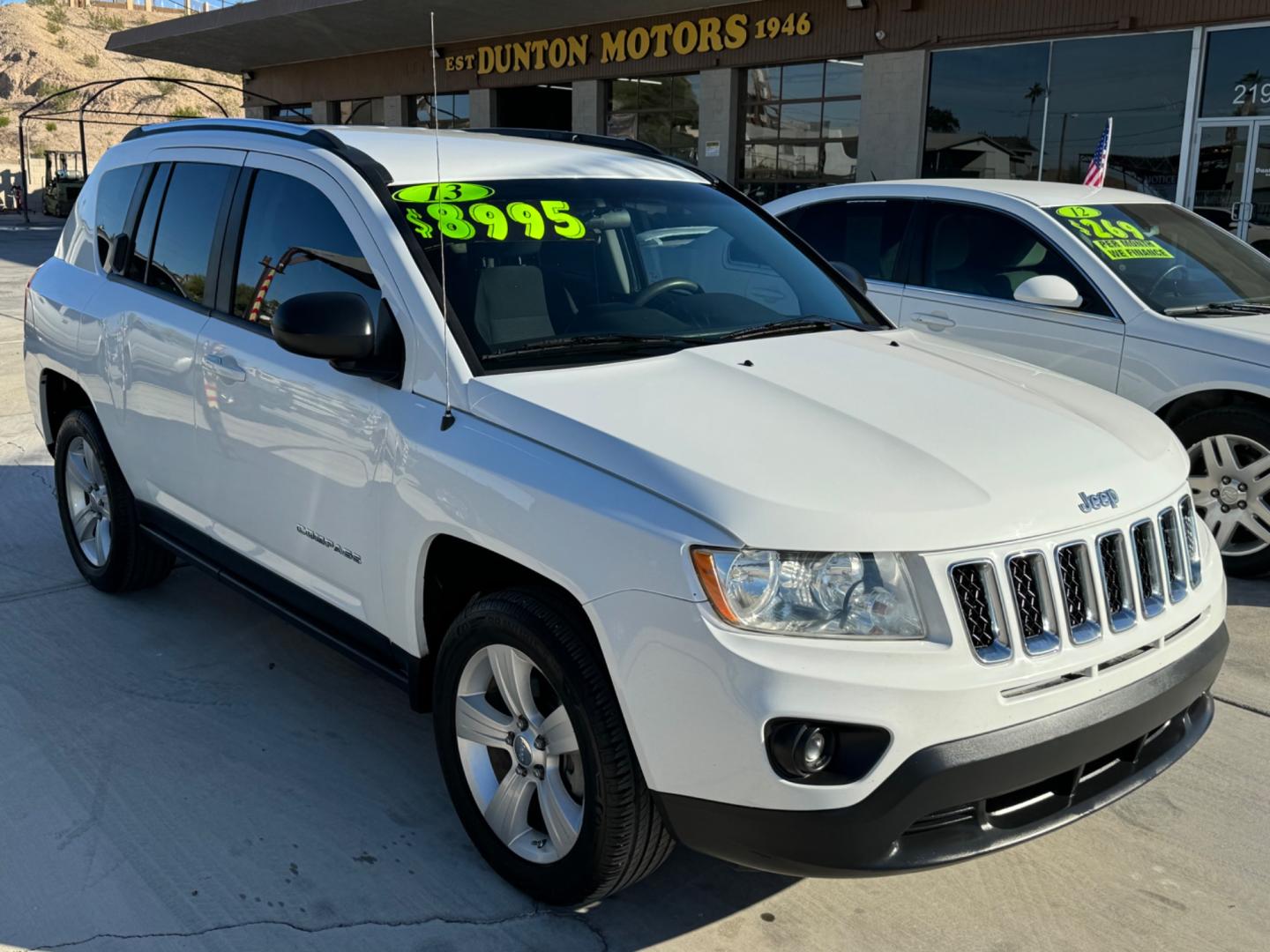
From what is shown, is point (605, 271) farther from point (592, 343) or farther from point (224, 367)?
point (224, 367)

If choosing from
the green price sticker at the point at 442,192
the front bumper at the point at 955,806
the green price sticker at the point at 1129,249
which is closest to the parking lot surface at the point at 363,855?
the front bumper at the point at 955,806

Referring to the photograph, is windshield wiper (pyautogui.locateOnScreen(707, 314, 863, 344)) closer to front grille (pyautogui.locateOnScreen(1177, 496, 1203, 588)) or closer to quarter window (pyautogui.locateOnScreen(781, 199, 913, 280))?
front grille (pyautogui.locateOnScreen(1177, 496, 1203, 588))

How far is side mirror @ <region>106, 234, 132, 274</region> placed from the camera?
4.62m

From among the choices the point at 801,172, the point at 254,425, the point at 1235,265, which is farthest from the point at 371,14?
the point at 254,425

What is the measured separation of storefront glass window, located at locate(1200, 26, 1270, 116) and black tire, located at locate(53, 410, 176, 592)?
493 inches

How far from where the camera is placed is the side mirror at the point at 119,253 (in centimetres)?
462

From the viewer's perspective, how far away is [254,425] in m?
3.62

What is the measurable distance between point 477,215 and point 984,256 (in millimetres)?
3778

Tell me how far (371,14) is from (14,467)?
55.9 feet

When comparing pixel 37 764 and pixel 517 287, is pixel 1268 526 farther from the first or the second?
pixel 37 764

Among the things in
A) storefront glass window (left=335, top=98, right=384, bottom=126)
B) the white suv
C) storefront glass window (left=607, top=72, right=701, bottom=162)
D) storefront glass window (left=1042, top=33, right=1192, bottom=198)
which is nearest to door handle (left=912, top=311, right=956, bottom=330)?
the white suv

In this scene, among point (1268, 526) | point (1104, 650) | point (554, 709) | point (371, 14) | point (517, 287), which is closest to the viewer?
point (1104, 650)

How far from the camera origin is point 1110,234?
240 inches

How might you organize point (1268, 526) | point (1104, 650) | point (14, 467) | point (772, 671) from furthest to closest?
1. point (14, 467)
2. point (1268, 526)
3. point (1104, 650)
4. point (772, 671)
